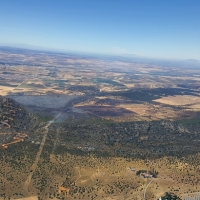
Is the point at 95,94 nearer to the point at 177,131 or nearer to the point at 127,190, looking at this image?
the point at 177,131

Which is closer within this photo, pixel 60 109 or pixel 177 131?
pixel 177 131

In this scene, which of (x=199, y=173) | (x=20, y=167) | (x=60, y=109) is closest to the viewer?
(x=20, y=167)

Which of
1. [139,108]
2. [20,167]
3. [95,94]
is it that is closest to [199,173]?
[20,167]

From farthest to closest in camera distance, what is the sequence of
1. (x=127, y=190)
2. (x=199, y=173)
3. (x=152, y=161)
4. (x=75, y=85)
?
(x=75, y=85)
(x=152, y=161)
(x=199, y=173)
(x=127, y=190)

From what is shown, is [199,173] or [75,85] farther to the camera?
[75,85]

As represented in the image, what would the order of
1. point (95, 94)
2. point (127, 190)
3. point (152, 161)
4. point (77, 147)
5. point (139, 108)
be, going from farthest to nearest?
point (95, 94) < point (139, 108) < point (77, 147) < point (152, 161) < point (127, 190)

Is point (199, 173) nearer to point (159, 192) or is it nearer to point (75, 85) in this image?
point (159, 192)

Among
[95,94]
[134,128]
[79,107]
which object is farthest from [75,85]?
[134,128]

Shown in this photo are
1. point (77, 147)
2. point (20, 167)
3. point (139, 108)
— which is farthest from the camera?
point (139, 108)

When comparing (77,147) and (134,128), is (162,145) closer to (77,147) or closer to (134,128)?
(134,128)
